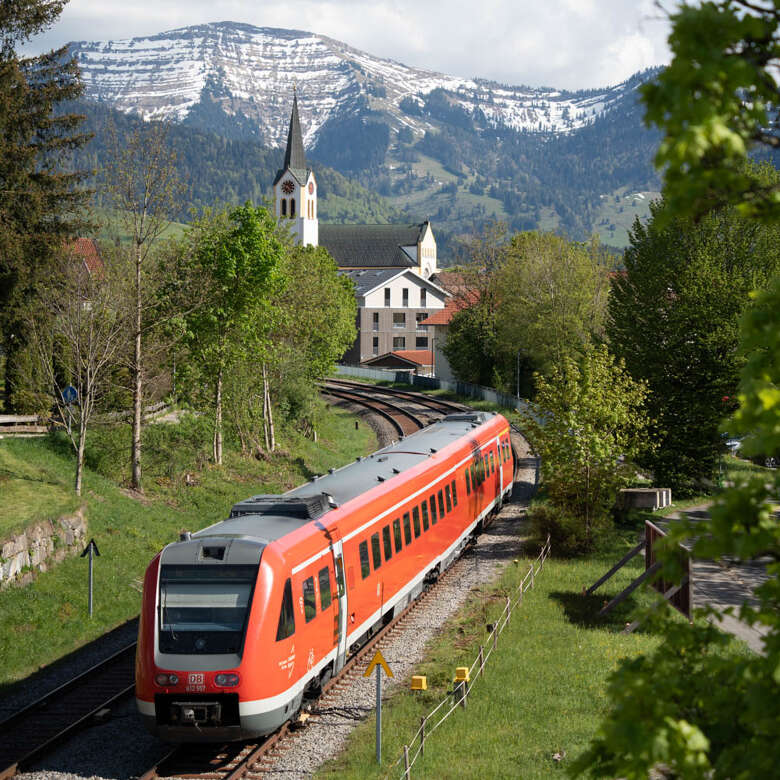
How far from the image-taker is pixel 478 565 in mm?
27578

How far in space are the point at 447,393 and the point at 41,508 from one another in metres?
53.6

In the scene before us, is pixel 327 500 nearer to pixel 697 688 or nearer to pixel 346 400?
pixel 697 688

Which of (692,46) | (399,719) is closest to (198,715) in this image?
(399,719)

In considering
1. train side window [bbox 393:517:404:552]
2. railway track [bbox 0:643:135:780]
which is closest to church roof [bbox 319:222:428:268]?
train side window [bbox 393:517:404:552]

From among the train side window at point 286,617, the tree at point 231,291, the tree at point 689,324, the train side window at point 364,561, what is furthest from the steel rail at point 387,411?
the train side window at point 286,617

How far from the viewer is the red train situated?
45.4ft

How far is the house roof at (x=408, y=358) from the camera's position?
101000 millimetres

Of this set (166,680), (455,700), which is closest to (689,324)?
(455,700)

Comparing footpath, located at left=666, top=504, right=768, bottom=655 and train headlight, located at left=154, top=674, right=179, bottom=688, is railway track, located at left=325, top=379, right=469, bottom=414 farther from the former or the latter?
train headlight, located at left=154, top=674, right=179, bottom=688

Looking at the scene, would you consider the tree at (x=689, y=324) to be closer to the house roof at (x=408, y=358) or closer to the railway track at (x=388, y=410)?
the railway track at (x=388, y=410)

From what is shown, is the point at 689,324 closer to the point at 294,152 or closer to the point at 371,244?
the point at 294,152

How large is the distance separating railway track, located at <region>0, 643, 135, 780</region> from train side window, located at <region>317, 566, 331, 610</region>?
14.2ft

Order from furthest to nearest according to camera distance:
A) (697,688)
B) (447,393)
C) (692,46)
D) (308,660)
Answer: (447,393) < (308,660) < (697,688) < (692,46)

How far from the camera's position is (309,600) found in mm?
15547
